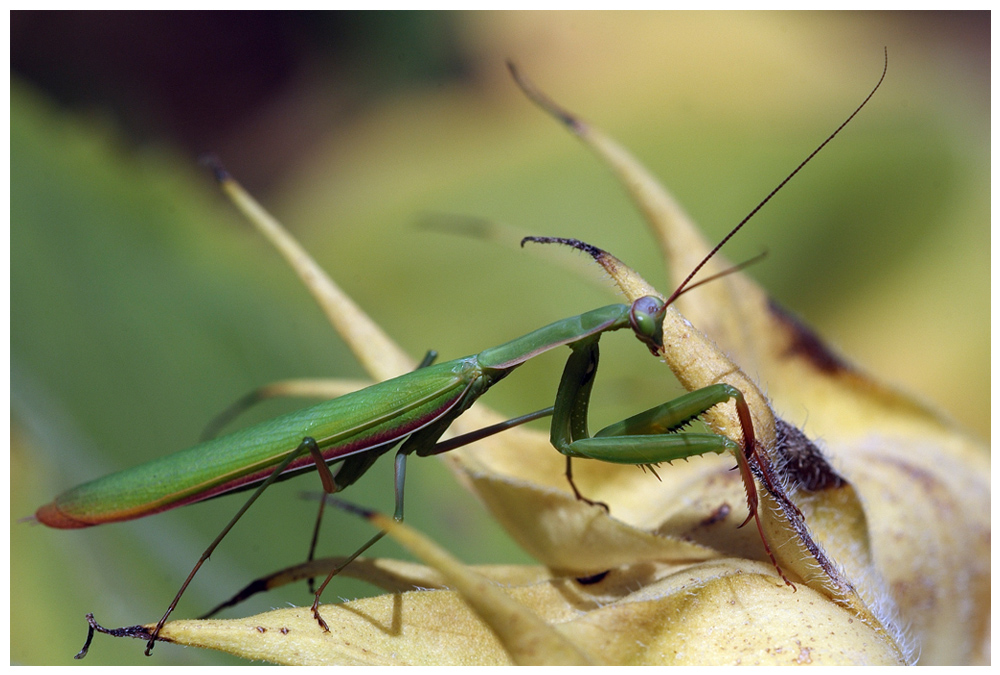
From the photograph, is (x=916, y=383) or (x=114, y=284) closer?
(x=114, y=284)

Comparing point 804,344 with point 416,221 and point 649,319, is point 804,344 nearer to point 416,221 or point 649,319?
point 649,319

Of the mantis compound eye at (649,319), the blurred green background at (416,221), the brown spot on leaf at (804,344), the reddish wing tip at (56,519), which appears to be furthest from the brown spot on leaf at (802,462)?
the reddish wing tip at (56,519)

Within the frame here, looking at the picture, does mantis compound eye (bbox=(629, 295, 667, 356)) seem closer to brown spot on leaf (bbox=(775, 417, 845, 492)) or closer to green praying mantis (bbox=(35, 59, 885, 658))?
green praying mantis (bbox=(35, 59, 885, 658))

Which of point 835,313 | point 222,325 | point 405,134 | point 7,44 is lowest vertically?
point 835,313

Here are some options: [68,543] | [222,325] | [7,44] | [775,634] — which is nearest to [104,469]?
[68,543]

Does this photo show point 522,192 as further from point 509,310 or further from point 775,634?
point 775,634

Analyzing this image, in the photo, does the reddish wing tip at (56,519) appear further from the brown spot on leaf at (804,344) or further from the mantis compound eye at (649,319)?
the brown spot on leaf at (804,344)

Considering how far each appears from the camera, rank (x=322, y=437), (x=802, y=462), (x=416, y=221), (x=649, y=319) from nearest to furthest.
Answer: (x=802, y=462) → (x=649, y=319) → (x=322, y=437) → (x=416, y=221)

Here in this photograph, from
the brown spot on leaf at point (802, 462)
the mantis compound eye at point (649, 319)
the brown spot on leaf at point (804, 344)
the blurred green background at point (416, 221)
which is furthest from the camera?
the blurred green background at point (416, 221)

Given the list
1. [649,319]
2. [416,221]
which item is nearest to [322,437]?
[649,319]
